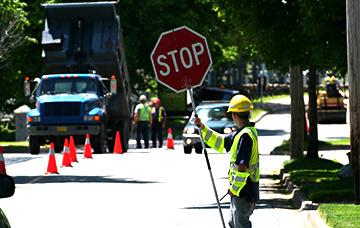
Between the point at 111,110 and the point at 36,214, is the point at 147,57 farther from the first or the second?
the point at 36,214

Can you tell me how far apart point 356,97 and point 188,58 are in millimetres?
3087

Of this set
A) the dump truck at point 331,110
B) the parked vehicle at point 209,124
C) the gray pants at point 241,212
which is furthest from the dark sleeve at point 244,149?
the dump truck at point 331,110

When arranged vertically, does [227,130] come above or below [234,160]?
below

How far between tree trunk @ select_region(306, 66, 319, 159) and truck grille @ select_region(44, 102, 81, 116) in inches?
336

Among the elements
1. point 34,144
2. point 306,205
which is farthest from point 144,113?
point 306,205

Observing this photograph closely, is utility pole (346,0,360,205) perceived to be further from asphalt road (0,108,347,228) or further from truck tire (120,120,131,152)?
truck tire (120,120,131,152)

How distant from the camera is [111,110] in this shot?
123 ft

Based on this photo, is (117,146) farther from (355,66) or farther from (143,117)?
(355,66)

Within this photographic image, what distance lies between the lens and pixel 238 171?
36.7 feet

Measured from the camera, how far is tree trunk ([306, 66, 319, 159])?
2856cm

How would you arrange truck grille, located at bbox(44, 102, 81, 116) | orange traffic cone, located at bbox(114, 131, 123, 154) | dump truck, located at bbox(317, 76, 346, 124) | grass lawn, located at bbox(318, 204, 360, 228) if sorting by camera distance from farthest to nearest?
dump truck, located at bbox(317, 76, 346, 124) < orange traffic cone, located at bbox(114, 131, 123, 154) < truck grille, located at bbox(44, 102, 81, 116) < grass lawn, located at bbox(318, 204, 360, 228)

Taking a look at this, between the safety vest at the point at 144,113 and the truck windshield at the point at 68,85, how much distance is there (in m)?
6.04

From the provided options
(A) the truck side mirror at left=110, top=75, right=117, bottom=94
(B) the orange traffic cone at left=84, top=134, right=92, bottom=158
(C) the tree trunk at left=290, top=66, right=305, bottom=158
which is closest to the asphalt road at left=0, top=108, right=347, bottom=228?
(B) the orange traffic cone at left=84, top=134, right=92, bottom=158

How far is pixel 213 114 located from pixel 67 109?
510cm
